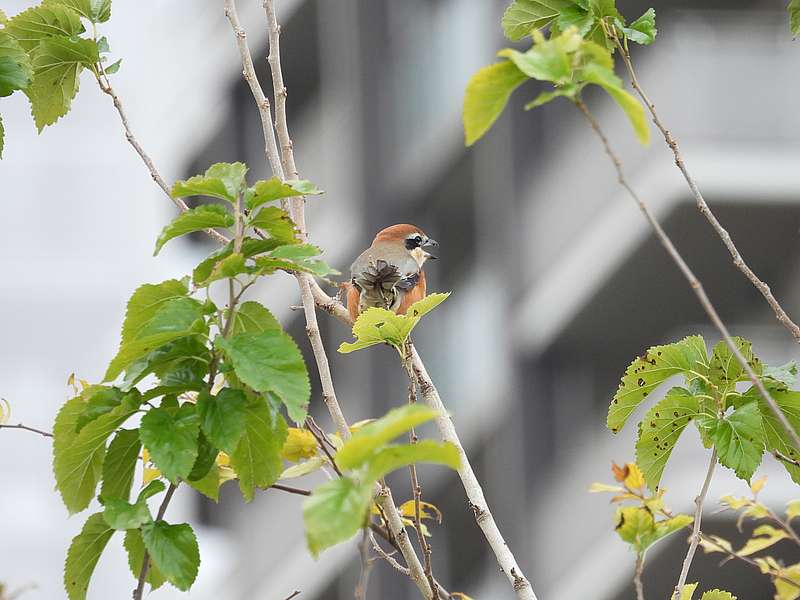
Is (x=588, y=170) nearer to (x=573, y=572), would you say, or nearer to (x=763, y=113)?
(x=763, y=113)

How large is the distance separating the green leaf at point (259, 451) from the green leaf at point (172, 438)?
0.09 metres

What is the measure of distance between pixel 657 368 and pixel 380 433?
852 millimetres

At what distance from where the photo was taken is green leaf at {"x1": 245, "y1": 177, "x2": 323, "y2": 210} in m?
1.68

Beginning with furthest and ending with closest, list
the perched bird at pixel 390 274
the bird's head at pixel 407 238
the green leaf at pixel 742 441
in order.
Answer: the bird's head at pixel 407 238, the perched bird at pixel 390 274, the green leaf at pixel 742 441

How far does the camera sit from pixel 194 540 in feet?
5.44

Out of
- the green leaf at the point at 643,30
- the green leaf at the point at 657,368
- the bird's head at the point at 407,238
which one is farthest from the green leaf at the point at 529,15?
the bird's head at the point at 407,238

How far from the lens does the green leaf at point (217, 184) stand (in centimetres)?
168

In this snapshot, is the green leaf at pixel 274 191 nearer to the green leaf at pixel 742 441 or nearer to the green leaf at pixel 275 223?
the green leaf at pixel 275 223

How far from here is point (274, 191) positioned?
5.52 ft

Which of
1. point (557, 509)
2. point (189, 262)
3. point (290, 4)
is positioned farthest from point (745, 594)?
point (290, 4)

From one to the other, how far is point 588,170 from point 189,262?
441 cm

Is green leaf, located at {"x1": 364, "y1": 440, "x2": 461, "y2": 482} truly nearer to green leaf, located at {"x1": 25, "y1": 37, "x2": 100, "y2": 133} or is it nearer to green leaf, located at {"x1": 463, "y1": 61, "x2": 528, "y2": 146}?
green leaf, located at {"x1": 463, "y1": 61, "x2": 528, "y2": 146}

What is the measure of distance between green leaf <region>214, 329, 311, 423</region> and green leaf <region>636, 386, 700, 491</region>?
59 centimetres

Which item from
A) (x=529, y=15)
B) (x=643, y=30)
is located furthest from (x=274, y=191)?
(x=643, y=30)
